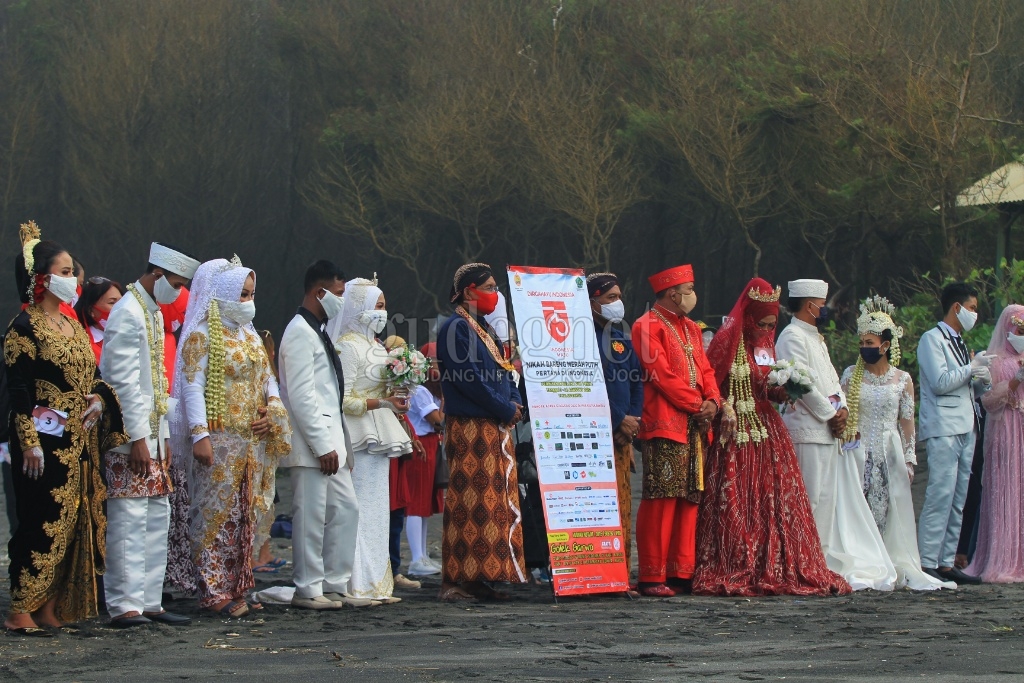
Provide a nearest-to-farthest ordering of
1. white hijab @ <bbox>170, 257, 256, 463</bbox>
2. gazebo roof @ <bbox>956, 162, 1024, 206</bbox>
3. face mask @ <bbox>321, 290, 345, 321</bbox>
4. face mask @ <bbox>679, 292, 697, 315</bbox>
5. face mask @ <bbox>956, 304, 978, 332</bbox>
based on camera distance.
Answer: white hijab @ <bbox>170, 257, 256, 463</bbox> → face mask @ <bbox>321, 290, 345, 321</bbox> → face mask @ <bbox>679, 292, 697, 315</bbox> → face mask @ <bbox>956, 304, 978, 332</bbox> → gazebo roof @ <bbox>956, 162, 1024, 206</bbox>

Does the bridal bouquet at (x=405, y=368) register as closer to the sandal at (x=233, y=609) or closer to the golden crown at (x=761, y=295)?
the sandal at (x=233, y=609)

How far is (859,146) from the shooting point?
1986cm

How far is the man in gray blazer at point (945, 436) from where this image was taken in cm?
934

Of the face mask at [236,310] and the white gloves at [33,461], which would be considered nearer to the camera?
the white gloves at [33,461]

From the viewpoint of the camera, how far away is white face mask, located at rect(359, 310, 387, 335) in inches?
318

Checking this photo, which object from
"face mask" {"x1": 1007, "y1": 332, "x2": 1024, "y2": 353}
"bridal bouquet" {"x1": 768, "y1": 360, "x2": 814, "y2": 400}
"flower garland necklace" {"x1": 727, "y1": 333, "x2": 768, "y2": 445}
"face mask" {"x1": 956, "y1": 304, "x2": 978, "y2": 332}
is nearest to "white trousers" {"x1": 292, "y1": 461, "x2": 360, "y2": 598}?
"flower garland necklace" {"x1": 727, "y1": 333, "x2": 768, "y2": 445}

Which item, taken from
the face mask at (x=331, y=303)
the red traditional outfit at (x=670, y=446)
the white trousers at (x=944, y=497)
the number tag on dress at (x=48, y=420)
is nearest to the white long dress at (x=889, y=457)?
the white trousers at (x=944, y=497)

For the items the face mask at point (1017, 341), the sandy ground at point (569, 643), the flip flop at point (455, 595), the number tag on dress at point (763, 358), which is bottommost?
the sandy ground at point (569, 643)

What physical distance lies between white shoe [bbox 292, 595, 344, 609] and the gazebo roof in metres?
12.4

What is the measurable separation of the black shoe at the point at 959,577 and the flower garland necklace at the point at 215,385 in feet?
16.8

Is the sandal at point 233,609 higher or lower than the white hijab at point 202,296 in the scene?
lower

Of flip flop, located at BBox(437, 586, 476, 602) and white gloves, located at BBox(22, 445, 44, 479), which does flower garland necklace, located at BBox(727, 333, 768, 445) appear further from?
white gloves, located at BBox(22, 445, 44, 479)

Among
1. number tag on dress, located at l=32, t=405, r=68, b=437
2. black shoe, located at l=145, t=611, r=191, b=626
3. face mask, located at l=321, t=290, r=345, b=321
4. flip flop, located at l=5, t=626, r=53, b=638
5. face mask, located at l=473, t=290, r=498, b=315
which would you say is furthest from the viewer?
face mask, located at l=473, t=290, r=498, b=315

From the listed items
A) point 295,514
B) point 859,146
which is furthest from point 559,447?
point 859,146
